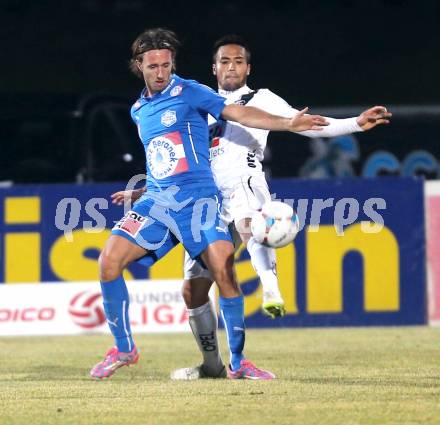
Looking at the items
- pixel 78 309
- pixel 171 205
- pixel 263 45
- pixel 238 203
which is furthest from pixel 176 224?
pixel 263 45

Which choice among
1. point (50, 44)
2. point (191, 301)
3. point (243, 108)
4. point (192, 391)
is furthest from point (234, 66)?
point (50, 44)

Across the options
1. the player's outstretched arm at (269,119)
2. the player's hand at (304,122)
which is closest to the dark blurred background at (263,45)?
the player's outstretched arm at (269,119)

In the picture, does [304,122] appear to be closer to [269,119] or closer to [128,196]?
[269,119]

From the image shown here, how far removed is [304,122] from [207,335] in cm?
168

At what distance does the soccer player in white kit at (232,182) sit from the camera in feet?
29.1

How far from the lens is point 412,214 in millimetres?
12938

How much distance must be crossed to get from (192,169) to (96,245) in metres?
4.28

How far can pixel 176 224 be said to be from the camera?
8562 mm

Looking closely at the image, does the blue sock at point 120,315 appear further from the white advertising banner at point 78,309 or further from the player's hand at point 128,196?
the white advertising banner at point 78,309

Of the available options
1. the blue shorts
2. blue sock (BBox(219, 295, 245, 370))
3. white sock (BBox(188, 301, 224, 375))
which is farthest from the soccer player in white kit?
the blue shorts

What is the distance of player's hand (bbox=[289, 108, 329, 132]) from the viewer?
26.4 ft

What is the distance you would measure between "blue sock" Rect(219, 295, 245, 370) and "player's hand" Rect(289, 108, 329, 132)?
1246 millimetres

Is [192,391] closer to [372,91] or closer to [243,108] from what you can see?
[243,108]

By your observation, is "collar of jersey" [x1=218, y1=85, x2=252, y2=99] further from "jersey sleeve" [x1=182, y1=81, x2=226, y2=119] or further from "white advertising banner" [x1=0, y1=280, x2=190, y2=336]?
"white advertising banner" [x1=0, y1=280, x2=190, y2=336]
